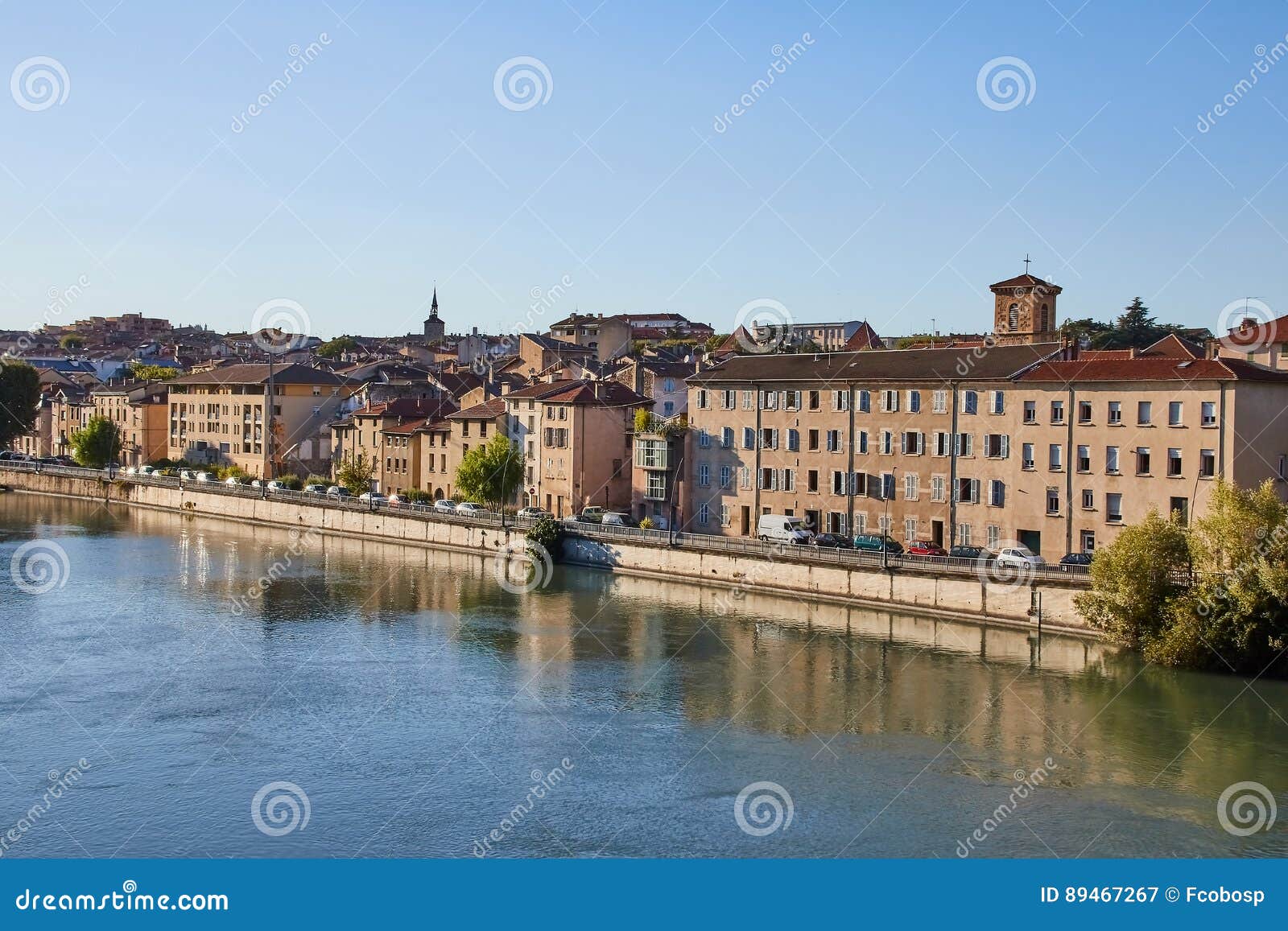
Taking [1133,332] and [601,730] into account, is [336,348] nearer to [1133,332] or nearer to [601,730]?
[1133,332]

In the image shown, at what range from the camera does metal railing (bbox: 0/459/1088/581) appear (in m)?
34.1

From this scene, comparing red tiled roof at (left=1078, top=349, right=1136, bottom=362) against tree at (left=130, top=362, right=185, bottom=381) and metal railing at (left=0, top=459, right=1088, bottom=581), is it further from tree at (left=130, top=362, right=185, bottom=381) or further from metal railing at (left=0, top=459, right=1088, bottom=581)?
tree at (left=130, top=362, right=185, bottom=381)

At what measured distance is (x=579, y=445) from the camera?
50.3 meters

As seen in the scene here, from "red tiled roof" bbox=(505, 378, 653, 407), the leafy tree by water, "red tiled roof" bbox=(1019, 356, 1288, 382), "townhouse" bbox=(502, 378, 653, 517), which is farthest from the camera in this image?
"red tiled roof" bbox=(505, 378, 653, 407)

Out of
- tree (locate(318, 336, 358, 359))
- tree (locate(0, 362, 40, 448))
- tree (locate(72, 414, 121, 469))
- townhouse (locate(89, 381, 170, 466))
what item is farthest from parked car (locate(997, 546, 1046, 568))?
tree (locate(318, 336, 358, 359))

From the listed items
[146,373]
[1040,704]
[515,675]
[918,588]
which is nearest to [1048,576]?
[918,588]

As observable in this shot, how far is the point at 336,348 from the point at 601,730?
354 ft

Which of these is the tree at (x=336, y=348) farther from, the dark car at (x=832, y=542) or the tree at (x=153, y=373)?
the dark car at (x=832, y=542)

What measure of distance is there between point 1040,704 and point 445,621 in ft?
50.1

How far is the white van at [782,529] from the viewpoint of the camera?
39938mm

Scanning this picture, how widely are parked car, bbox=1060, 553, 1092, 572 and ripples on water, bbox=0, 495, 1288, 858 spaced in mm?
1854

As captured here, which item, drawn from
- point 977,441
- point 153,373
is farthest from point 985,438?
point 153,373

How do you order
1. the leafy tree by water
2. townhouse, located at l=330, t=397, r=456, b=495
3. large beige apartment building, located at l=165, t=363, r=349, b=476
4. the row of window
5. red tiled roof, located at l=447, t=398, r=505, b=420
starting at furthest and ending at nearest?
1. large beige apartment building, located at l=165, t=363, r=349, b=476
2. townhouse, located at l=330, t=397, r=456, b=495
3. red tiled roof, located at l=447, t=398, r=505, b=420
4. the row of window
5. the leafy tree by water

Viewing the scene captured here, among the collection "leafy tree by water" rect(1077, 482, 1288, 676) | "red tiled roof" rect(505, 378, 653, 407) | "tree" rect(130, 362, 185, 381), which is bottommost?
"leafy tree by water" rect(1077, 482, 1288, 676)
